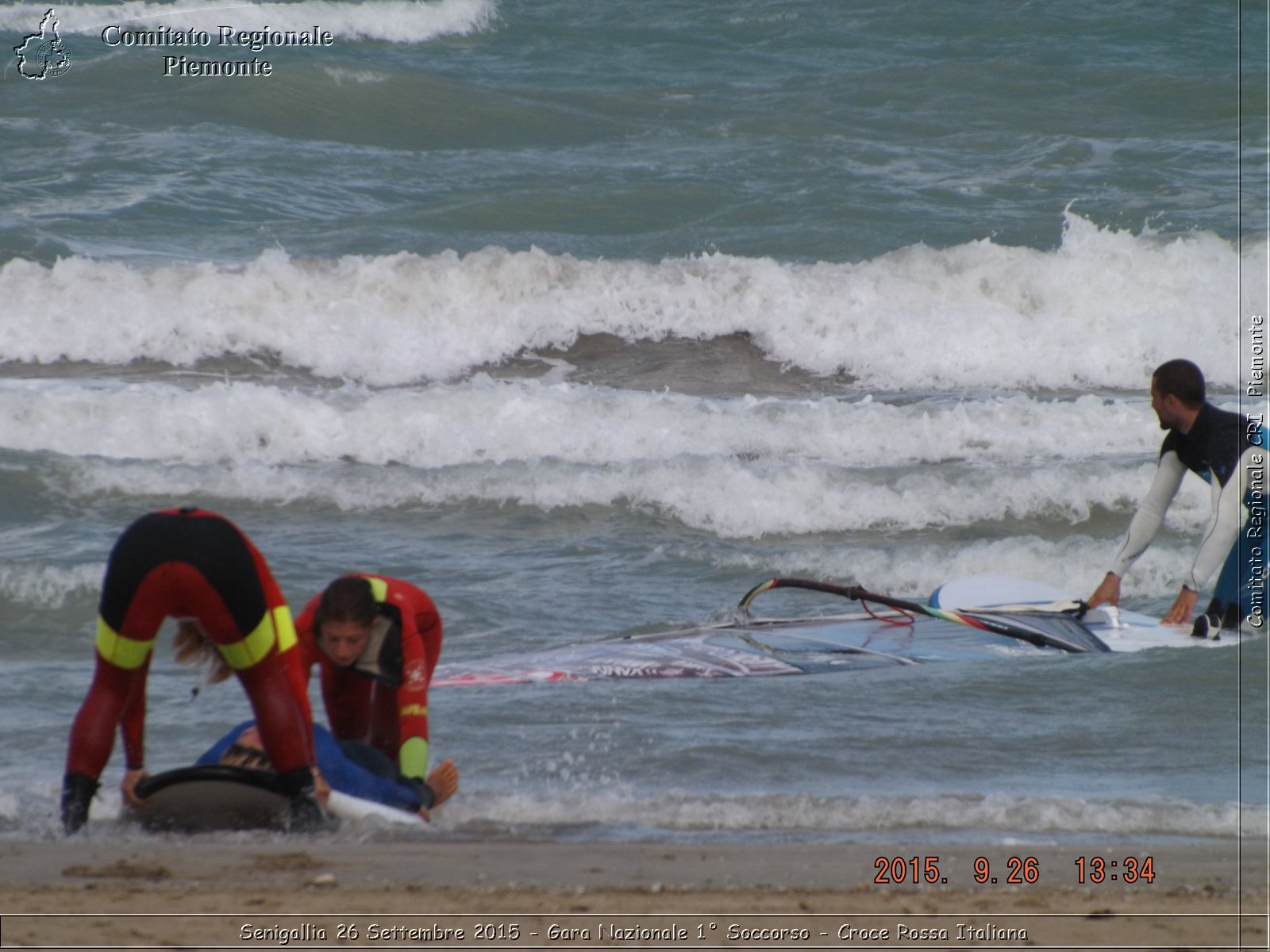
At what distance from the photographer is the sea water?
423 centimetres

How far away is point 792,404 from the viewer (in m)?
9.47

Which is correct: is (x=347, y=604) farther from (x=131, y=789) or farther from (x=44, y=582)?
(x=44, y=582)

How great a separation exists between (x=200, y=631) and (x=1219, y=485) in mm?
3898

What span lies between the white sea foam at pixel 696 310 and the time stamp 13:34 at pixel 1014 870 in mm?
7829

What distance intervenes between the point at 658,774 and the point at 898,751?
78 cm

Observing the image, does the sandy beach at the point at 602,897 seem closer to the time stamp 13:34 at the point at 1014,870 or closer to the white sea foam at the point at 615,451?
the time stamp 13:34 at the point at 1014,870

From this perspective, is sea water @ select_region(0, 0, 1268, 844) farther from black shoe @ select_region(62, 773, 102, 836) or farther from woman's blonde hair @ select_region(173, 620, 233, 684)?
woman's blonde hair @ select_region(173, 620, 233, 684)

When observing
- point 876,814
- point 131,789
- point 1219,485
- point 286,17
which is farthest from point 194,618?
point 286,17

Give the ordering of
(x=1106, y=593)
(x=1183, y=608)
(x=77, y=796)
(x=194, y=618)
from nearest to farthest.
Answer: (x=194, y=618) < (x=77, y=796) < (x=1183, y=608) < (x=1106, y=593)

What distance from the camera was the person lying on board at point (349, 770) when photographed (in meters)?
3.40

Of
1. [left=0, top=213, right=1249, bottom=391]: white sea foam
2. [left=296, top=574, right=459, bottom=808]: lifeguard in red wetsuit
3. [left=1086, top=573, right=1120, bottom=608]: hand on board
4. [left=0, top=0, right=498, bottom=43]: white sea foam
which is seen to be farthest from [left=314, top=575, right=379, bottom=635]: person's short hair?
[left=0, top=0, right=498, bottom=43]: white sea foam

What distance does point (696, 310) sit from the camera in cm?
1163

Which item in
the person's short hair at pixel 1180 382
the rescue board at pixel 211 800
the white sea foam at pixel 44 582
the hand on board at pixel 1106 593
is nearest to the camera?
the rescue board at pixel 211 800

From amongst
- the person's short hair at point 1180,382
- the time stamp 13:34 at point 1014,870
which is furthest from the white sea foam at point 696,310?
the time stamp 13:34 at point 1014,870
